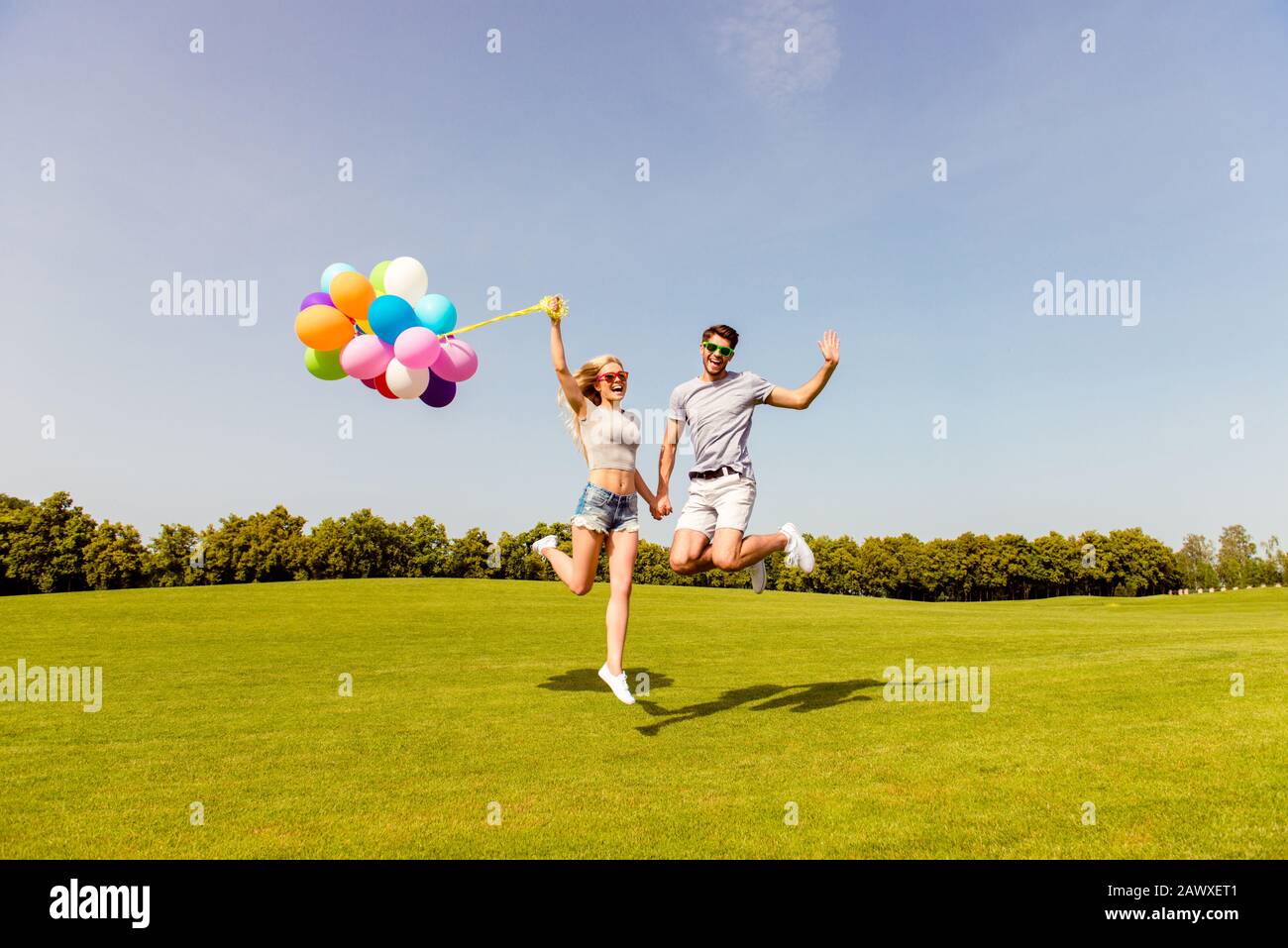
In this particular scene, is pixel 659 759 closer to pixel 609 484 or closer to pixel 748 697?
pixel 609 484

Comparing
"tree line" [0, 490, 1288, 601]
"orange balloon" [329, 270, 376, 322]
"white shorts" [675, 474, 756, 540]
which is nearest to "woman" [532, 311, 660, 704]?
"white shorts" [675, 474, 756, 540]

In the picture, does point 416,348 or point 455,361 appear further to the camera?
point 455,361

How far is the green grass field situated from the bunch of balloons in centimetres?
397

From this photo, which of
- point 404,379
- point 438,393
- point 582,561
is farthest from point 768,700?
point 404,379

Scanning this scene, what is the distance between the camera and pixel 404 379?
30.0 ft

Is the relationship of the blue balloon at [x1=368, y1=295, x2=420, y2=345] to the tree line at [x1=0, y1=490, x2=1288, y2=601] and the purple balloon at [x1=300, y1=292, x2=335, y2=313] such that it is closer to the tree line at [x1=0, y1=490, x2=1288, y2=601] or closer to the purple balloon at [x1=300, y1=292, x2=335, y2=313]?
the purple balloon at [x1=300, y1=292, x2=335, y2=313]

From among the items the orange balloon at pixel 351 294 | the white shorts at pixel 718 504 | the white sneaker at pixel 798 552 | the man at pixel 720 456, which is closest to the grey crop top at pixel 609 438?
the man at pixel 720 456

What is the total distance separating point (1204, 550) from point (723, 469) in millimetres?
180207

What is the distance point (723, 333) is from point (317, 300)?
518cm
